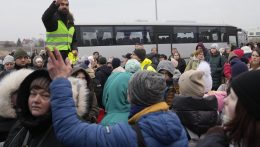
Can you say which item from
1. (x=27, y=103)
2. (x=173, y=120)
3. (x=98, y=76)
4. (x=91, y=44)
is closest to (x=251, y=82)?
(x=173, y=120)

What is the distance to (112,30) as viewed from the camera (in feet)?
72.3

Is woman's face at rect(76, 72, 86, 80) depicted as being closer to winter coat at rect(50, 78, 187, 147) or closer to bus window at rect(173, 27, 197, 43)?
winter coat at rect(50, 78, 187, 147)

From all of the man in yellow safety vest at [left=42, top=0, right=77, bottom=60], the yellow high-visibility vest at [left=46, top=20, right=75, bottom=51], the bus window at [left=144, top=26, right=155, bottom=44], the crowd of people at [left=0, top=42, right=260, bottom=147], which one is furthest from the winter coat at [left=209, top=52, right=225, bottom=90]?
the bus window at [left=144, top=26, right=155, bottom=44]

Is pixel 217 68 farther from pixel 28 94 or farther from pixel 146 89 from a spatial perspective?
pixel 28 94

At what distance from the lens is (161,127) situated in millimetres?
2301

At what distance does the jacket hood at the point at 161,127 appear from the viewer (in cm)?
229

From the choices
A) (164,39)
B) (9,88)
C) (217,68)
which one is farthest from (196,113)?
(164,39)

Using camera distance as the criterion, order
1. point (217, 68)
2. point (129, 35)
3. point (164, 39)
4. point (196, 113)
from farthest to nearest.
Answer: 1. point (164, 39)
2. point (129, 35)
3. point (217, 68)
4. point (196, 113)

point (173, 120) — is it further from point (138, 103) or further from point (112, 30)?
point (112, 30)

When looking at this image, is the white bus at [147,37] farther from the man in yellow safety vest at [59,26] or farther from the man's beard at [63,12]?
the man's beard at [63,12]

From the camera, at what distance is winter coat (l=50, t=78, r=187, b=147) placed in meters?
2.14

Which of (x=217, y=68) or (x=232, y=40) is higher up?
(x=232, y=40)

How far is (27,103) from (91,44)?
1849cm

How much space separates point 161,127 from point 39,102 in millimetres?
880
